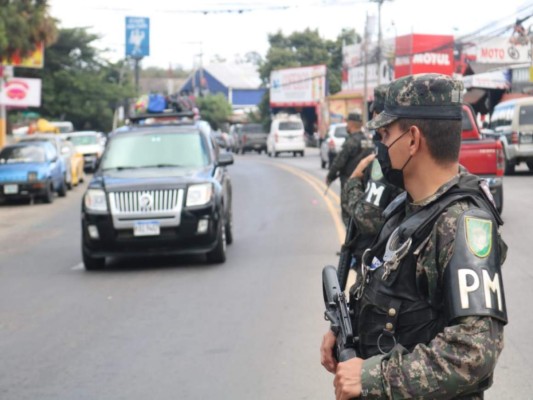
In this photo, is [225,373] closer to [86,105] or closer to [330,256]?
[330,256]

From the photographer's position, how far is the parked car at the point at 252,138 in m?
61.5

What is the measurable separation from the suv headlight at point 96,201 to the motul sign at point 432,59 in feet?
161

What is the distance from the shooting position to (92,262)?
1276 centimetres

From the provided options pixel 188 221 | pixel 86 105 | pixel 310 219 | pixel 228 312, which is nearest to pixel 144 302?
pixel 228 312

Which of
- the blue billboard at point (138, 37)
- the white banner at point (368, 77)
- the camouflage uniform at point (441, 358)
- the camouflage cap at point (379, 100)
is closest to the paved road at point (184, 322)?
the camouflage cap at point (379, 100)

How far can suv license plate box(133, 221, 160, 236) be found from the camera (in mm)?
12414

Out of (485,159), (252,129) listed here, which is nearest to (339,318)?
(485,159)

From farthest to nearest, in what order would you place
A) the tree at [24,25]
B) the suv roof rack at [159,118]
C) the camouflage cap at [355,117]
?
the tree at [24,25] < the suv roof rack at [159,118] < the camouflage cap at [355,117]

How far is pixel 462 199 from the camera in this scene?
284 cm

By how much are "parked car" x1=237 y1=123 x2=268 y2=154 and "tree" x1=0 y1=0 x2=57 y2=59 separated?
34833 millimetres

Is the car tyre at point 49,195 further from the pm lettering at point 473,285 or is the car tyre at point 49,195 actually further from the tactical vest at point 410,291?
the pm lettering at point 473,285

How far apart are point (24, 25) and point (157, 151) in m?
13.0

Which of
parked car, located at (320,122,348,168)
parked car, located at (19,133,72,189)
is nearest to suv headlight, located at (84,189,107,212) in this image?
parked car, located at (19,133,72,189)

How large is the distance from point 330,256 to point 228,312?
4.10m
